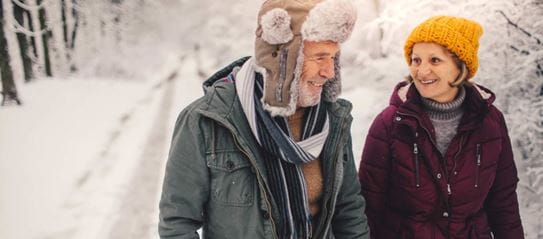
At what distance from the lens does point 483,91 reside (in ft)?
5.87

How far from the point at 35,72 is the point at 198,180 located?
185 centimetres

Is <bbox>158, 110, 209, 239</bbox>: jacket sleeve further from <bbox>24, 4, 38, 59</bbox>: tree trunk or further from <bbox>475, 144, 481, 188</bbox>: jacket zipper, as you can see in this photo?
<bbox>24, 4, 38, 59</bbox>: tree trunk

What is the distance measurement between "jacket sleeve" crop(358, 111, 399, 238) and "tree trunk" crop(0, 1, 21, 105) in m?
1.87

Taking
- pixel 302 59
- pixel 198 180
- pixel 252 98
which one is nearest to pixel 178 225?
pixel 198 180

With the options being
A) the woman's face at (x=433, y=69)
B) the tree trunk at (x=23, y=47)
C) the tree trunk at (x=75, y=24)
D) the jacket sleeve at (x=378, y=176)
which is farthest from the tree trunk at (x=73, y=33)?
the woman's face at (x=433, y=69)

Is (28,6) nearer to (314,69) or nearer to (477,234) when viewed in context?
(314,69)

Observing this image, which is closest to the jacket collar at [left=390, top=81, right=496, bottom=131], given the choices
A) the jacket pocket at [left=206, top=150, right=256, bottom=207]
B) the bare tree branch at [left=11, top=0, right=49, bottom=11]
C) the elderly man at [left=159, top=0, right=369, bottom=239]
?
the elderly man at [left=159, top=0, right=369, bottom=239]

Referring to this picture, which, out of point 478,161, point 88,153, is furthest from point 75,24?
point 478,161

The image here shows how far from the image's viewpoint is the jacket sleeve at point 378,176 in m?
1.72

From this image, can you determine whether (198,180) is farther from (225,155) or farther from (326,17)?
(326,17)

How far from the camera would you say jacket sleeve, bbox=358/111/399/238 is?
172 centimetres

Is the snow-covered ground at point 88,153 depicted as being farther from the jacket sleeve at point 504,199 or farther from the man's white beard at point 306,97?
the jacket sleeve at point 504,199

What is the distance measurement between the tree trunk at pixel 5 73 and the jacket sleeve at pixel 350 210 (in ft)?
6.12

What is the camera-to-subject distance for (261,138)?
4.04 ft
